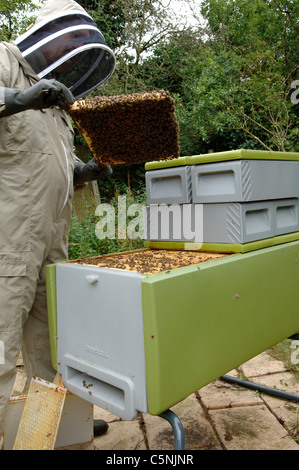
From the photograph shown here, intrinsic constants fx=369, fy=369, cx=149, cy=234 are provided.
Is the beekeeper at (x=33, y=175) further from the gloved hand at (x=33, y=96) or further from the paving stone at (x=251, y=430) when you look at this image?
the paving stone at (x=251, y=430)

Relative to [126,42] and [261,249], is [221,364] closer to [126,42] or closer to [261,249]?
[261,249]

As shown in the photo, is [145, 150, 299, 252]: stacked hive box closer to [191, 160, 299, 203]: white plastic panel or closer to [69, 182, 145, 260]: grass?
[191, 160, 299, 203]: white plastic panel

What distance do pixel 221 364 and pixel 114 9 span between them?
24.1 ft

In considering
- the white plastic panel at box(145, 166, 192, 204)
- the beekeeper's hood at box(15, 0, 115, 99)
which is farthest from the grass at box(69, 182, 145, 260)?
the beekeeper's hood at box(15, 0, 115, 99)

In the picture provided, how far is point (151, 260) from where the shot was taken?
4.67 feet

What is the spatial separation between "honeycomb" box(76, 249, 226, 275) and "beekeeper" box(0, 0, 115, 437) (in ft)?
0.66

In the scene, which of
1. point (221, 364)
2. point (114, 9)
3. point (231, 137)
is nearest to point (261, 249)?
point (221, 364)

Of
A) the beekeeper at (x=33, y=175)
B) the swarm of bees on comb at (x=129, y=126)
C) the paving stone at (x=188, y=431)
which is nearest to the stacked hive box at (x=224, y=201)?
the swarm of bees on comb at (x=129, y=126)

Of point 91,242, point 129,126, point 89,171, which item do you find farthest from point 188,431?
point 91,242

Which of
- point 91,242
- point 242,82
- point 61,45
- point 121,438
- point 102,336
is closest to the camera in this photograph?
point 102,336

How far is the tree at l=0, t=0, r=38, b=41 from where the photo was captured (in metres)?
6.36

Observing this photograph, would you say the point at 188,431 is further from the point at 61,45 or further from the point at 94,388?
the point at 61,45

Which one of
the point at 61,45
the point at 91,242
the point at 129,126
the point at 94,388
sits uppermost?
the point at 61,45

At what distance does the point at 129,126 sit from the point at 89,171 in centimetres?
39
